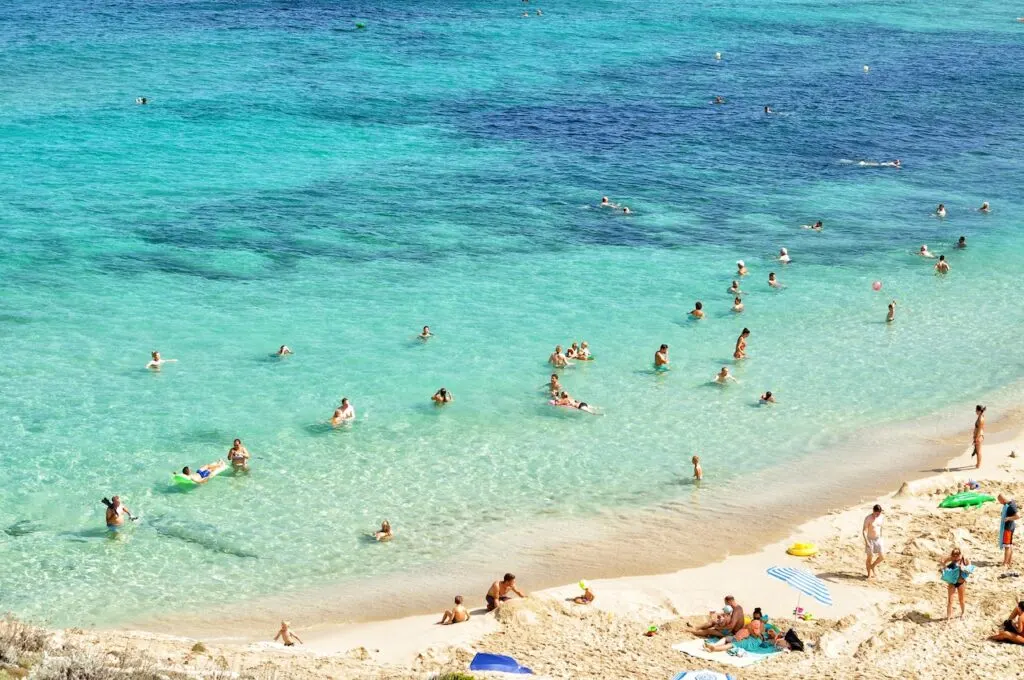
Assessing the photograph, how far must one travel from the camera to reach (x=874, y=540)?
22953 mm

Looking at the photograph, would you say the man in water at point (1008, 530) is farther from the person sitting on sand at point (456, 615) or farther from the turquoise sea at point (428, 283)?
the person sitting on sand at point (456, 615)

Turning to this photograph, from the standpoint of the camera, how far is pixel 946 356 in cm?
3547

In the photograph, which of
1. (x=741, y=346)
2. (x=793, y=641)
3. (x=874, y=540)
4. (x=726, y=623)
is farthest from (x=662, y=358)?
(x=793, y=641)

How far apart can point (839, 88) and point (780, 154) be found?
15977 millimetres

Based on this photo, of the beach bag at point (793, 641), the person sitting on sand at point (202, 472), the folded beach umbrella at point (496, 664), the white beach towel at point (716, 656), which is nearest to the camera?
the folded beach umbrella at point (496, 664)

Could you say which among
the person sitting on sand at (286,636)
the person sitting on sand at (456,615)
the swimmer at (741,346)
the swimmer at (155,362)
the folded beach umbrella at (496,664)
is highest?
the swimmer at (741,346)

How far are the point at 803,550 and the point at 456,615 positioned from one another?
25.4 feet

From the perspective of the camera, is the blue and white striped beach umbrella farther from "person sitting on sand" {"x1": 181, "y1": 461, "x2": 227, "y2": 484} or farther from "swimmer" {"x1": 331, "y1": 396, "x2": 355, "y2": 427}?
"person sitting on sand" {"x1": 181, "y1": 461, "x2": 227, "y2": 484}

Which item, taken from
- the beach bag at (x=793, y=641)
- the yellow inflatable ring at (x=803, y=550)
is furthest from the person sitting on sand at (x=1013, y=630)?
the yellow inflatable ring at (x=803, y=550)

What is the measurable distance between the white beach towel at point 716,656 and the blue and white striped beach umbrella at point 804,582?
1815mm

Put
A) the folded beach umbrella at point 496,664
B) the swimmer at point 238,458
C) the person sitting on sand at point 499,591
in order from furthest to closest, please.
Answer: the swimmer at point 238,458, the person sitting on sand at point 499,591, the folded beach umbrella at point 496,664

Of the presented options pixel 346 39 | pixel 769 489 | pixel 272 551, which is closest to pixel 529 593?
pixel 272 551

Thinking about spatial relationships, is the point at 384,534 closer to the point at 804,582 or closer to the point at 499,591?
the point at 499,591

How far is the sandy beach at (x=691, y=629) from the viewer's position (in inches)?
754
